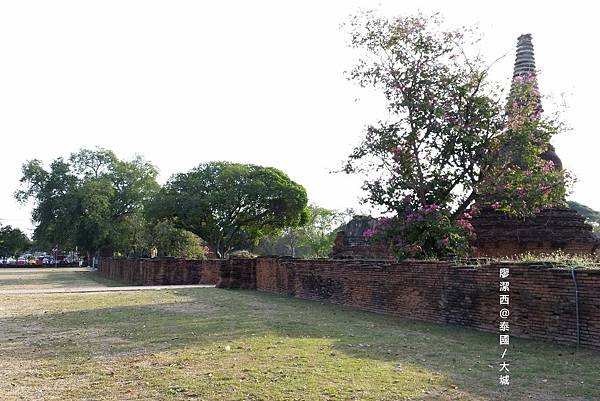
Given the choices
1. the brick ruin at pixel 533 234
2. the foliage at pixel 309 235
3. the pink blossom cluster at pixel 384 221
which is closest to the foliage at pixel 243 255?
the brick ruin at pixel 533 234

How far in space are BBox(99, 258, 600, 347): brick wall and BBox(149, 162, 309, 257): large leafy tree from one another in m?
19.6

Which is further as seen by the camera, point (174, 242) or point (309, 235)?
point (309, 235)

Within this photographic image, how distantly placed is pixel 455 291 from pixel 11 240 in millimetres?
72261

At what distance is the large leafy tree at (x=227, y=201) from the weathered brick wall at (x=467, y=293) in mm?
22789

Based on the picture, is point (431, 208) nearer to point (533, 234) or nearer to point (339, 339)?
point (339, 339)

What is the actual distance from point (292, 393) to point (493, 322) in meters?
4.82

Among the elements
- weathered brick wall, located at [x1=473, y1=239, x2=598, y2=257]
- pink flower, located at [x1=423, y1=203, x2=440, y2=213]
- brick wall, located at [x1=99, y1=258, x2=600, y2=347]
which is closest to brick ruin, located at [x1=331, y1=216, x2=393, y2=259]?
brick wall, located at [x1=99, y1=258, x2=600, y2=347]

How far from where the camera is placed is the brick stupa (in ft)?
54.0

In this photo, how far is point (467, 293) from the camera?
942 centimetres

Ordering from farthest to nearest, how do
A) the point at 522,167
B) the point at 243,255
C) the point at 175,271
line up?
1. the point at 175,271
2. the point at 243,255
3. the point at 522,167

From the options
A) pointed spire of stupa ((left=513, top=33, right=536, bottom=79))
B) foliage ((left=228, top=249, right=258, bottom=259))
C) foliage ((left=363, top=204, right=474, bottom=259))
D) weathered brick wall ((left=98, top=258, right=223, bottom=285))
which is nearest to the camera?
foliage ((left=363, top=204, right=474, bottom=259))

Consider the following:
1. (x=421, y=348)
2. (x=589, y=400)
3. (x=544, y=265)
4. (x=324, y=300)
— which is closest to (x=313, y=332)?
(x=421, y=348)

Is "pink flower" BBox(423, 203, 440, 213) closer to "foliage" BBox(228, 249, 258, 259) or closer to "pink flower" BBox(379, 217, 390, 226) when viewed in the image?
"pink flower" BBox(379, 217, 390, 226)

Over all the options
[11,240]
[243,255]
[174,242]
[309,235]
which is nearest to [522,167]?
[243,255]
